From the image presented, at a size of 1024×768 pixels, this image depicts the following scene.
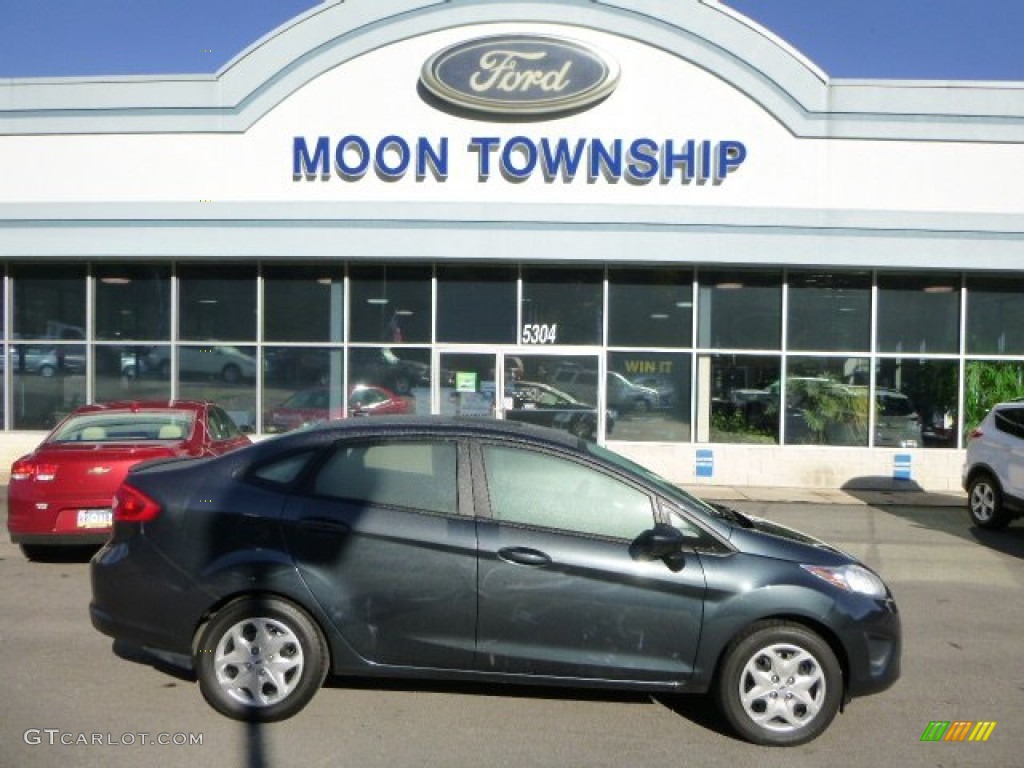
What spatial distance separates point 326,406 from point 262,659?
10806 millimetres

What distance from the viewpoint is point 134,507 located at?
5156 millimetres

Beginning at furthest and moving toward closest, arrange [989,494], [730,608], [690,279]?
[690,279]
[989,494]
[730,608]

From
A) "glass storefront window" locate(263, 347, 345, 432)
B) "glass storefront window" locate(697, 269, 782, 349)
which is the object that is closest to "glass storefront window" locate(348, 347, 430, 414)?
"glass storefront window" locate(263, 347, 345, 432)

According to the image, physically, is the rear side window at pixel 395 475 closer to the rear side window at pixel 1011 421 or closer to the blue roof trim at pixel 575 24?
the rear side window at pixel 1011 421

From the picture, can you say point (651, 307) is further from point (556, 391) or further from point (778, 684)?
point (778, 684)

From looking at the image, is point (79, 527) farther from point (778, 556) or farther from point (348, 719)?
point (778, 556)

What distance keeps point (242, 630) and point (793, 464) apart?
1185 cm

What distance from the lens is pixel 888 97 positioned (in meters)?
14.6

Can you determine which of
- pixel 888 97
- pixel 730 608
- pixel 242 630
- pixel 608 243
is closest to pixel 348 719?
pixel 242 630

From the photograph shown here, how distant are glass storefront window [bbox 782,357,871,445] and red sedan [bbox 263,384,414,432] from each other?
6.16m

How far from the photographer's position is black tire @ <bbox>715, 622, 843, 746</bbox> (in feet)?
15.5

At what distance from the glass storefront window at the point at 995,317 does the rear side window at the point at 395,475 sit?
1298 centimetres

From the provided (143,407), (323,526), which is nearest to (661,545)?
(323,526)

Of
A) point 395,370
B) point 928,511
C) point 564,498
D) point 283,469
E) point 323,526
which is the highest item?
point 395,370
